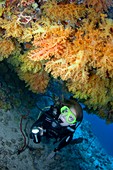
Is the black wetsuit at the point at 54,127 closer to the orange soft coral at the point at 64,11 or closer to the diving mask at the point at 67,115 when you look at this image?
the diving mask at the point at 67,115

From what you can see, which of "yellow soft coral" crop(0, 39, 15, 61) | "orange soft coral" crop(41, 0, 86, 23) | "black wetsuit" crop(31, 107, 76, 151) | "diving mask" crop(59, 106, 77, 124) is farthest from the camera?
"black wetsuit" crop(31, 107, 76, 151)

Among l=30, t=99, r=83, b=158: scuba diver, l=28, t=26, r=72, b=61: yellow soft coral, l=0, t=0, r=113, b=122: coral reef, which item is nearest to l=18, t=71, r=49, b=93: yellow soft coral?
l=30, t=99, r=83, b=158: scuba diver

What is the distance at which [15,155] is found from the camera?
20.1 feet

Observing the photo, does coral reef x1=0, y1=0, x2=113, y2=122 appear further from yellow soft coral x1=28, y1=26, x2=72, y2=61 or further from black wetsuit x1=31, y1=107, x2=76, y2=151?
black wetsuit x1=31, y1=107, x2=76, y2=151

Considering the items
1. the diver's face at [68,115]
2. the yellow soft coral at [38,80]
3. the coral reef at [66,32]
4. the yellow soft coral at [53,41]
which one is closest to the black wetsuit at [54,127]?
the diver's face at [68,115]

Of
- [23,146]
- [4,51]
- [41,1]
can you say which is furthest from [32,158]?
[41,1]

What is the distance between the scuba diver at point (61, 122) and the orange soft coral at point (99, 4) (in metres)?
2.72

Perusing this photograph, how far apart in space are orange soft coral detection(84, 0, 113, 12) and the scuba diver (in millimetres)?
2716

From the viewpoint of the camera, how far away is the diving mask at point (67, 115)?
535cm

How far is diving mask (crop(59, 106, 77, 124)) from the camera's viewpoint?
535 cm

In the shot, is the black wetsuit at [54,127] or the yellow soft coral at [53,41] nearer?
the yellow soft coral at [53,41]

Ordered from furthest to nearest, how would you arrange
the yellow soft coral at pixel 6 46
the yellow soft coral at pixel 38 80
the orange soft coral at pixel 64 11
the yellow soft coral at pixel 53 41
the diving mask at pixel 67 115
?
the diving mask at pixel 67 115 < the yellow soft coral at pixel 38 80 < the yellow soft coral at pixel 6 46 < the orange soft coral at pixel 64 11 < the yellow soft coral at pixel 53 41

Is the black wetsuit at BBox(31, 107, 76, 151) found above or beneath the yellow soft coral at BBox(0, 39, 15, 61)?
beneath

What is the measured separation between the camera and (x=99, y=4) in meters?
3.44
